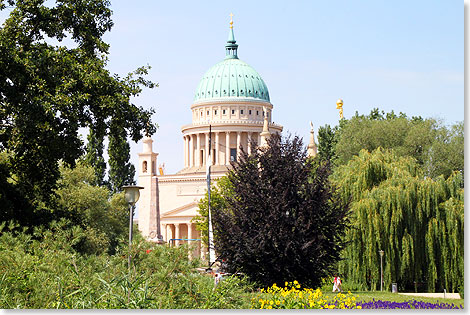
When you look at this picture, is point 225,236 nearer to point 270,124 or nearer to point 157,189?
point 157,189

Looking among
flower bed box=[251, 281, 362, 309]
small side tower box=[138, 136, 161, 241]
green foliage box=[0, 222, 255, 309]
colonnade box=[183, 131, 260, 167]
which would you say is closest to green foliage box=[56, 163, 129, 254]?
small side tower box=[138, 136, 161, 241]

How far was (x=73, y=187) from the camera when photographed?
5359 centimetres

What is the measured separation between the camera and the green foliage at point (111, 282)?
14156 millimetres

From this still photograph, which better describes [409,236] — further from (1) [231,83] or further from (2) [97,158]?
(1) [231,83]

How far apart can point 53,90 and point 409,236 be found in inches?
745

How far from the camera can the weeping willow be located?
34.6 m

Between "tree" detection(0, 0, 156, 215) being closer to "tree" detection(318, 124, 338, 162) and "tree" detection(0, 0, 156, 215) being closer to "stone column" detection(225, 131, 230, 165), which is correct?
"tree" detection(318, 124, 338, 162)

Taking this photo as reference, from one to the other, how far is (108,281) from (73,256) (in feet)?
3.73

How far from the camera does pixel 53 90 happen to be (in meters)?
22.9

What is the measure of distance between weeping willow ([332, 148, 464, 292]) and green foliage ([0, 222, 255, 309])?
63.9ft

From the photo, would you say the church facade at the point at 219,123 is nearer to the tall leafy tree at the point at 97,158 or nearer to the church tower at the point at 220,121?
the church tower at the point at 220,121

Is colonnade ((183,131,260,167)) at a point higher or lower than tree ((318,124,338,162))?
higher

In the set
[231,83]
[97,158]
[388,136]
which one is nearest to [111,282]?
[388,136]

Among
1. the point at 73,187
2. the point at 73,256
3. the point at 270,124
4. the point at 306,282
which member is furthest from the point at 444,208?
the point at 270,124
